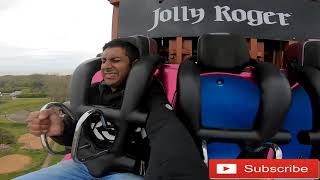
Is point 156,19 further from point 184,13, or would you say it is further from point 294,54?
point 294,54

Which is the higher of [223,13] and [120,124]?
[223,13]

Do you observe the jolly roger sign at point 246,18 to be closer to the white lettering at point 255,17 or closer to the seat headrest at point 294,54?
the white lettering at point 255,17

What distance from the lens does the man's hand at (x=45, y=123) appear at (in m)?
1.37

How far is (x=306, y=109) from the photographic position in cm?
151

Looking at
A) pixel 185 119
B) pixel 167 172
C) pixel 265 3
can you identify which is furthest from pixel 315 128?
pixel 265 3

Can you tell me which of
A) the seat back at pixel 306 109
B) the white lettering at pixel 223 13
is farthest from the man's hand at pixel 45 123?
the white lettering at pixel 223 13

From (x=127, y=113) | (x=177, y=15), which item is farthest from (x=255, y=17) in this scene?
(x=127, y=113)

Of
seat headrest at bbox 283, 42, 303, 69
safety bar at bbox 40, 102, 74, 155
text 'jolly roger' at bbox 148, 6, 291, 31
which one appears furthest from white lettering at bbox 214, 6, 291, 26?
safety bar at bbox 40, 102, 74, 155

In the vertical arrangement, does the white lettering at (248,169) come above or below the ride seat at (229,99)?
below

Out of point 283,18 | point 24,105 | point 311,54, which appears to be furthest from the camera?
point 24,105

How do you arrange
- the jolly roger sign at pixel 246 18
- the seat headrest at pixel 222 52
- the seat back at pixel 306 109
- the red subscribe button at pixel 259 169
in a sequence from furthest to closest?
the jolly roger sign at pixel 246 18 < the seat headrest at pixel 222 52 < the seat back at pixel 306 109 < the red subscribe button at pixel 259 169

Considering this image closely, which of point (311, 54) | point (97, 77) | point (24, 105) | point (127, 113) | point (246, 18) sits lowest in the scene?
point (24, 105)

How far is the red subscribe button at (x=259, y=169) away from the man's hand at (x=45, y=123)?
643mm

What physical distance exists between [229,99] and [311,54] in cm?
42
